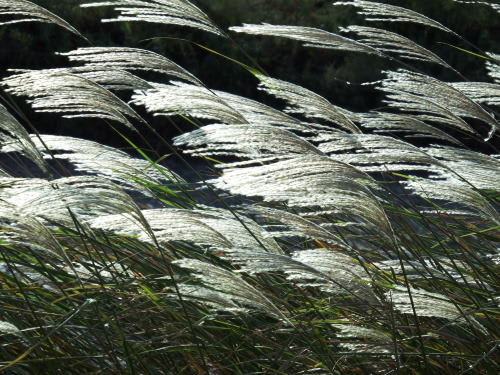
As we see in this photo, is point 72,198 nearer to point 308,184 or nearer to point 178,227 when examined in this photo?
point 178,227

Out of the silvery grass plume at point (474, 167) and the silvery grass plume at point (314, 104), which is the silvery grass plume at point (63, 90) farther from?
the silvery grass plume at point (474, 167)

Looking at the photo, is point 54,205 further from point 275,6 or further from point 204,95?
point 275,6

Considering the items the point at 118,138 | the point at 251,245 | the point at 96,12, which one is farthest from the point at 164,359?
the point at 96,12

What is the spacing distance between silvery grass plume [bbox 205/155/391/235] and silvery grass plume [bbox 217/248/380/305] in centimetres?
12

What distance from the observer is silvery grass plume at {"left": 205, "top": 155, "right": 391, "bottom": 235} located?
1.72 m

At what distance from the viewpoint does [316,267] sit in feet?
6.54

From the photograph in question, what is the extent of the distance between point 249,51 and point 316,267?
7.31 m

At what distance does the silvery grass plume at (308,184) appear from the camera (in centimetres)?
172

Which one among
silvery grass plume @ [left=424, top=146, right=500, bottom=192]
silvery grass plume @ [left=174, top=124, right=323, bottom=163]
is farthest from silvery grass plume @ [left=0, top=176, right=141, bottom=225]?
silvery grass plume @ [left=424, top=146, right=500, bottom=192]

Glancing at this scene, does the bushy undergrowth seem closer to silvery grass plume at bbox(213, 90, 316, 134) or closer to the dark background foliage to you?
silvery grass plume at bbox(213, 90, 316, 134)

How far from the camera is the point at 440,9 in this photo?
9.40 m

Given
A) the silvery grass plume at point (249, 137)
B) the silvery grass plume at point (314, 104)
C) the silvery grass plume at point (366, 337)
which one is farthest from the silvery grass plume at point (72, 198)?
the silvery grass plume at point (314, 104)

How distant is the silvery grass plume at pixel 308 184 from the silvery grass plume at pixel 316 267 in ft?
0.40

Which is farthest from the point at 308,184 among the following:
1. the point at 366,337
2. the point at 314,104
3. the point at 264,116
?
the point at 314,104
